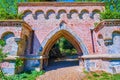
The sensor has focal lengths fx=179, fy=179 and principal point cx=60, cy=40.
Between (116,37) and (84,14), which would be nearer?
(116,37)

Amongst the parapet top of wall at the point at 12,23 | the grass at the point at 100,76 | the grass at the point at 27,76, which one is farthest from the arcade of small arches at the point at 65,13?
the grass at the point at 100,76

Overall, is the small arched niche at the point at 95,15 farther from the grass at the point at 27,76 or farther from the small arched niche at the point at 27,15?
the grass at the point at 27,76

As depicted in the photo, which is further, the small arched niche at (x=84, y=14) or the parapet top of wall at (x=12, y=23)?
the small arched niche at (x=84, y=14)

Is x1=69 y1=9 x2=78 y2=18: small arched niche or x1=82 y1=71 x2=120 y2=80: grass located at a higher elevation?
x1=69 y1=9 x2=78 y2=18: small arched niche

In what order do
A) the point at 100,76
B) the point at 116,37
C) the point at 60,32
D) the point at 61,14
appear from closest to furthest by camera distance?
the point at 100,76 < the point at 116,37 < the point at 60,32 < the point at 61,14

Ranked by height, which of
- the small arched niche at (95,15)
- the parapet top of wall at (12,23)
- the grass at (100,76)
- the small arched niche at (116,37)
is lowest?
the grass at (100,76)

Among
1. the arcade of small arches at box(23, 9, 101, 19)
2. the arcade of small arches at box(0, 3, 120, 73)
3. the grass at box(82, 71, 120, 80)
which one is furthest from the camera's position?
the arcade of small arches at box(23, 9, 101, 19)

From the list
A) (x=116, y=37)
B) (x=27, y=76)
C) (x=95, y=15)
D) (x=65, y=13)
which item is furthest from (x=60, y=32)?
(x=27, y=76)

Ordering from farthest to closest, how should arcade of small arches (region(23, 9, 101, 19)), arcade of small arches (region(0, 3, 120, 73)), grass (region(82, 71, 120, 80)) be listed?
1. arcade of small arches (region(23, 9, 101, 19))
2. arcade of small arches (region(0, 3, 120, 73))
3. grass (region(82, 71, 120, 80))

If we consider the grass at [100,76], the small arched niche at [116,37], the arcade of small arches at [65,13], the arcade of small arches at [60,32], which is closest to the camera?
the grass at [100,76]

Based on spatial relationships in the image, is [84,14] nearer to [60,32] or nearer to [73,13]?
[73,13]

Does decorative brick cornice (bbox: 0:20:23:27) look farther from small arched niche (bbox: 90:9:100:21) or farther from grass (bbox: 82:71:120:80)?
small arched niche (bbox: 90:9:100:21)

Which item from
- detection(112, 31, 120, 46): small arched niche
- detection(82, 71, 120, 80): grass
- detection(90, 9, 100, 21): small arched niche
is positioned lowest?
detection(82, 71, 120, 80): grass

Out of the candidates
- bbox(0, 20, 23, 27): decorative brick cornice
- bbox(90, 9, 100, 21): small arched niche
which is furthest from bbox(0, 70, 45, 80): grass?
bbox(90, 9, 100, 21): small arched niche
